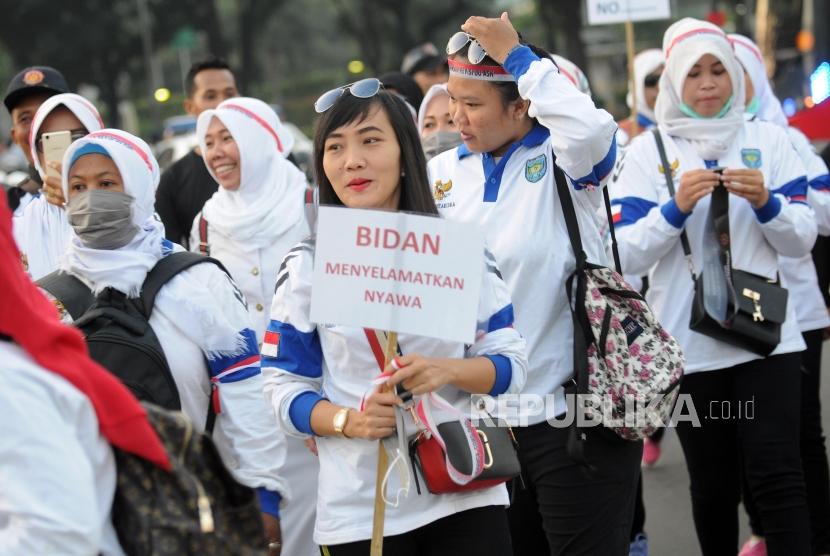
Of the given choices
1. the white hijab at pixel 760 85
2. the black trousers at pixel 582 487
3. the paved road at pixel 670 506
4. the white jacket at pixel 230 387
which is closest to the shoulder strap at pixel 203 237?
the white jacket at pixel 230 387

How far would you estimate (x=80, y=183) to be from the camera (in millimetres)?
3926

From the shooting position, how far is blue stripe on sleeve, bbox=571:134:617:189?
3979mm

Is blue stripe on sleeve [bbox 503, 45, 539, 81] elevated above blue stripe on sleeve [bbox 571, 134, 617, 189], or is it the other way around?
blue stripe on sleeve [bbox 503, 45, 539, 81]

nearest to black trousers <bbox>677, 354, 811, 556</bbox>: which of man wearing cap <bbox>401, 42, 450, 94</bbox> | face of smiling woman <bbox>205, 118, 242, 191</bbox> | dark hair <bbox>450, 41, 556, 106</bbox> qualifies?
dark hair <bbox>450, 41, 556, 106</bbox>

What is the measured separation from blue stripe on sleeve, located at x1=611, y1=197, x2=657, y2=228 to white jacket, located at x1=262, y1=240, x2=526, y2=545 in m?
1.78

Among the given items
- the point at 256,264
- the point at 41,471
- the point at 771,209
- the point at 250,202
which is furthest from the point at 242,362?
the point at 771,209

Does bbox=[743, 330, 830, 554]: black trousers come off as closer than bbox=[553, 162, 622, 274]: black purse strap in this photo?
No

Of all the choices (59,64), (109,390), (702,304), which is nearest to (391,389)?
(109,390)

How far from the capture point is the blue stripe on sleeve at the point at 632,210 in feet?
16.7

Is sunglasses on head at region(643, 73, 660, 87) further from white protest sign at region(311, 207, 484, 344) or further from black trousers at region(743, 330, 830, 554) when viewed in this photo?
white protest sign at region(311, 207, 484, 344)

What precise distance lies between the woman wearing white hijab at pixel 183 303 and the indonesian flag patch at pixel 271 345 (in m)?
0.32

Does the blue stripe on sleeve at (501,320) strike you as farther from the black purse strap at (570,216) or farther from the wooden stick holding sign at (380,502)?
the black purse strap at (570,216)

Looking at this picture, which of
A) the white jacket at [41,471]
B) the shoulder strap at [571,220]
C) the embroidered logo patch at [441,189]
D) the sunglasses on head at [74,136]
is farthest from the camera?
the sunglasses on head at [74,136]

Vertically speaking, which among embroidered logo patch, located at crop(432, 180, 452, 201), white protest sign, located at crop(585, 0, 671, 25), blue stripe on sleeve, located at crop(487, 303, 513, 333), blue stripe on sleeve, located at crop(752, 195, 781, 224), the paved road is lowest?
the paved road
